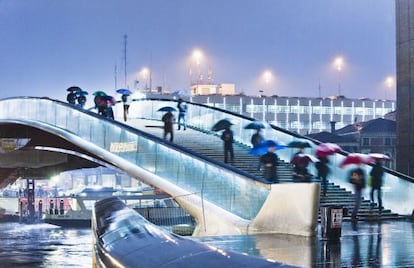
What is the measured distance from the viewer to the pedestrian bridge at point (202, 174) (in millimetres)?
15773

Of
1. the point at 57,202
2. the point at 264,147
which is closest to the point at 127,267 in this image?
the point at 264,147

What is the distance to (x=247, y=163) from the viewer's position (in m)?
28.5

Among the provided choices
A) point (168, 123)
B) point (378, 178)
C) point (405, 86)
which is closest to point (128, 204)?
point (168, 123)

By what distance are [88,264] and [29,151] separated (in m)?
42.6

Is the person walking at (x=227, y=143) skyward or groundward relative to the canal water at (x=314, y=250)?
skyward

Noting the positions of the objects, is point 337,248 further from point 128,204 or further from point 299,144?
point 128,204

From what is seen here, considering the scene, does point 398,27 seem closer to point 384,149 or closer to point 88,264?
point 88,264

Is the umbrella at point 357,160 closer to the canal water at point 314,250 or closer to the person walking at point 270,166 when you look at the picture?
the person walking at point 270,166

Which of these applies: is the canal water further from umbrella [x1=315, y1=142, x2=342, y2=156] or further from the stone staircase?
umbrella [x1=315, y1=142, x2=342, y2=156]

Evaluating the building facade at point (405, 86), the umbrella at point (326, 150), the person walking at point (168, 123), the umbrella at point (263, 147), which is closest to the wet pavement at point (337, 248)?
the umbrella at point (326, 150)

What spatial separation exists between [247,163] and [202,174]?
6257 millimetres

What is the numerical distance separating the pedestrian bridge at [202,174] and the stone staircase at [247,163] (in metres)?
0.80

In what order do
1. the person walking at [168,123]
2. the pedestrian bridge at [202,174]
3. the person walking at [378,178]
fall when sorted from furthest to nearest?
the person walking at [168,123] < the person walking at [378,178] < the pedestrian bridge at [202,174]

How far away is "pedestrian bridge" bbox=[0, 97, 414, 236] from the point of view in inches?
621
